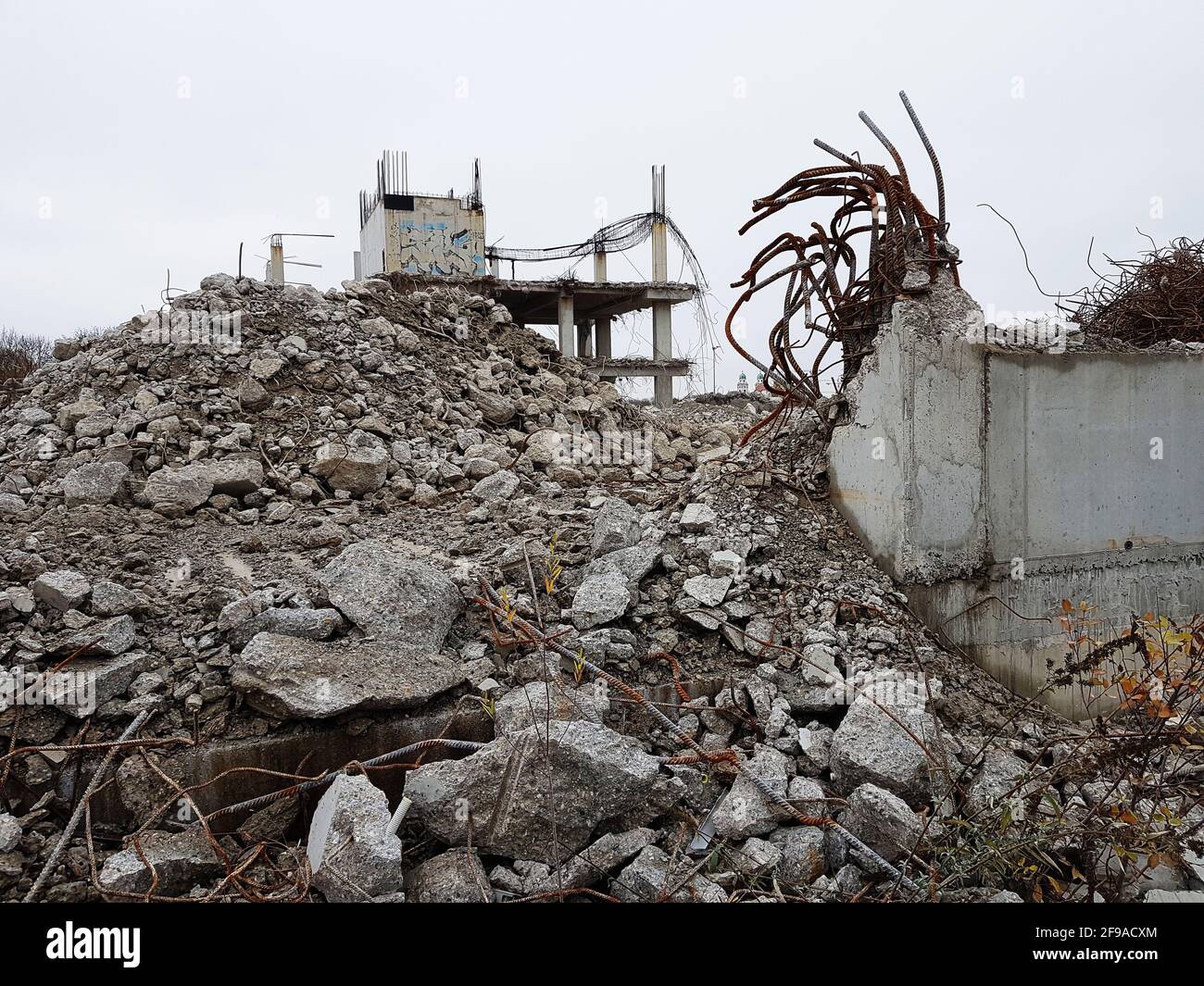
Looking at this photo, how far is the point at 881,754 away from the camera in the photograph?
322 centimetres

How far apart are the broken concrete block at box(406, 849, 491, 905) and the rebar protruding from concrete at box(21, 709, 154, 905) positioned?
1.30 m

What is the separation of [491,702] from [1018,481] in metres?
3.05

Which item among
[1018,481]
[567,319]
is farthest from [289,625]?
[567,319]

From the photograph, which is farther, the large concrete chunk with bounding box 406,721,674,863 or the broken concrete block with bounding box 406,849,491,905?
the large concrete chunk with bounding box 406,721,674,863

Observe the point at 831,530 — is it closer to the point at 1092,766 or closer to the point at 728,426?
the point at 1092,766

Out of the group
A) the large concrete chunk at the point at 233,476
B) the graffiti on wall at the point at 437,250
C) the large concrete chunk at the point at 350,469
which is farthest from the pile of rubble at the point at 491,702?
the graffiti on wall at the point at 437,250

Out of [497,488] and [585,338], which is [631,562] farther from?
[585,338]

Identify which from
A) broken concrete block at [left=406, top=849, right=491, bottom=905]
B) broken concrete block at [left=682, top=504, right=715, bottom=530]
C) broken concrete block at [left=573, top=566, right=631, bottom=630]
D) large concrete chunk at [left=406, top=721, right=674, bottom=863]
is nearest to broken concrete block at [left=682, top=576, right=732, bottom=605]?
broken concrete block at [left=573, top=566, right=631, bottom=630]

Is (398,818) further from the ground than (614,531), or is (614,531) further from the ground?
(614,531)

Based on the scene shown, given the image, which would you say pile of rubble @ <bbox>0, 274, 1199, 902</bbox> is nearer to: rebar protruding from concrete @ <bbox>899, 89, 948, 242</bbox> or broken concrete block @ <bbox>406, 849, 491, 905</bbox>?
broken concrete block @ <bbox>406, 849, 491, 905</bbox>

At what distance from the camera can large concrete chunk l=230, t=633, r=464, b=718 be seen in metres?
3.30

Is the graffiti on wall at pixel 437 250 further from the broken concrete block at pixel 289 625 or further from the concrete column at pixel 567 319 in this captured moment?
the broken concrete block at pixel 289 625

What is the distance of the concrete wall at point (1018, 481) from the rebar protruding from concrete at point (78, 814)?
359cm

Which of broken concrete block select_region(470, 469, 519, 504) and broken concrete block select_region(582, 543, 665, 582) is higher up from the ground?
broken concrete block select_region(470, 469, 519, 504)
